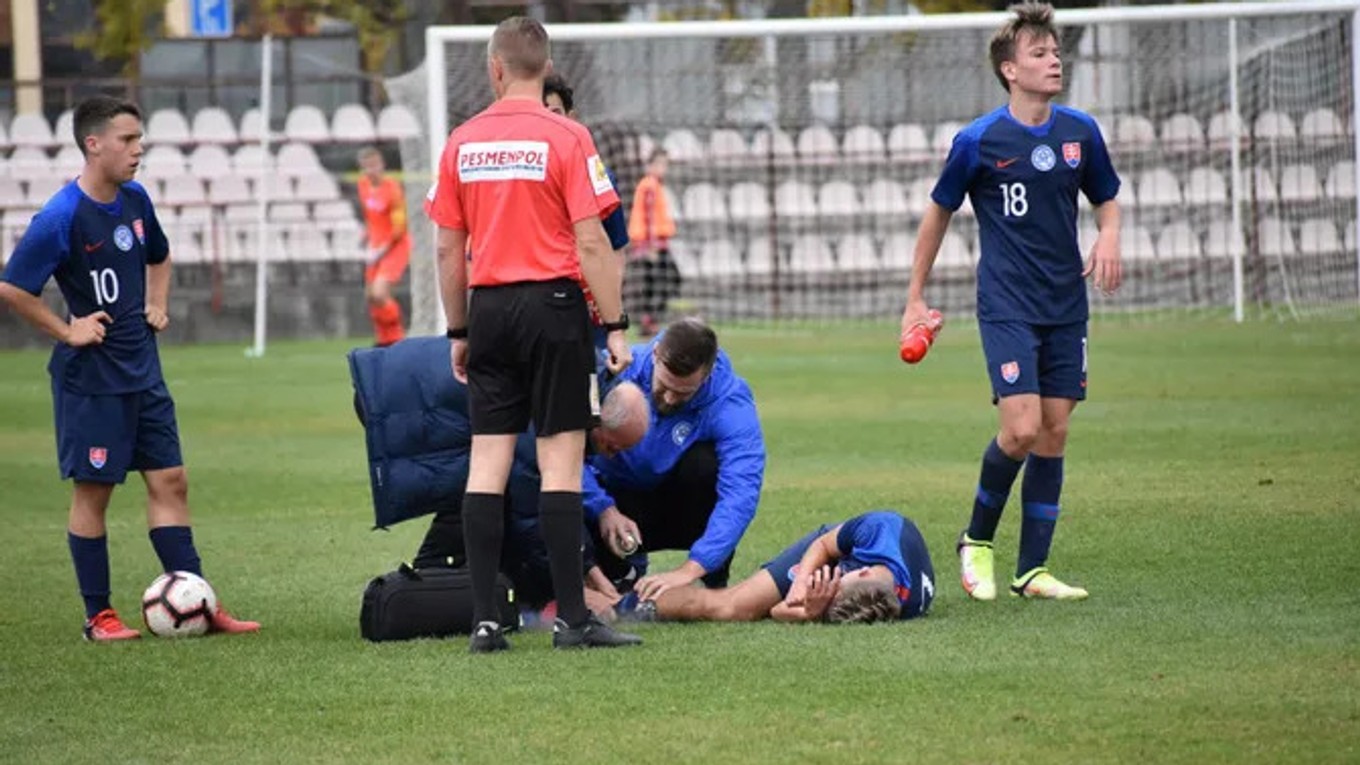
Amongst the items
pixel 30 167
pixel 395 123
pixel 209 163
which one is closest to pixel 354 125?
pixel 395 123

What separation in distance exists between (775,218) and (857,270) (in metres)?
1.44

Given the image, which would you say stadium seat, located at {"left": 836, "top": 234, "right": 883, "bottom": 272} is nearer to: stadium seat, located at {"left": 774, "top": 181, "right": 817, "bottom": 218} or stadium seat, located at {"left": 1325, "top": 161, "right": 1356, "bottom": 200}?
stadium seat, located at {"left": 774, "top": 181, "right": 817, "bottom": 218}

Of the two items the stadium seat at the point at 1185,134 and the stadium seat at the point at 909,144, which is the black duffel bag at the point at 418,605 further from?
the stadium seat at the point at 909,144

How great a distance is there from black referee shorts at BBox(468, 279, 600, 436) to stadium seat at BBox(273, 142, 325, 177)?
24.1 meters

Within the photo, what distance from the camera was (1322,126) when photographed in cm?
2462

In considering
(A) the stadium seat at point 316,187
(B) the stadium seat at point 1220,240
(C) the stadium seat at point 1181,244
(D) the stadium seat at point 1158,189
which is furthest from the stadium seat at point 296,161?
(B) the stadium seat at point 1220,240

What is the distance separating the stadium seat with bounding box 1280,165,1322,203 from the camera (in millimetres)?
25203

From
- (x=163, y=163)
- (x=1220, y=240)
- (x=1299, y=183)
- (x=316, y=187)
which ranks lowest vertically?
(x=1220, y=240)

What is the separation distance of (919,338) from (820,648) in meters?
1.63

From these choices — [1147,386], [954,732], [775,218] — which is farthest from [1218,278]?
[954,732]

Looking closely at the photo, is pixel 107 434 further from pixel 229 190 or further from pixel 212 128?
pixel 212 128

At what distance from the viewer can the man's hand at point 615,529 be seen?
839cm

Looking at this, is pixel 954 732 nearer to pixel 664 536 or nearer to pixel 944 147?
pixel 664 536

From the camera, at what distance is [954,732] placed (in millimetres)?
6070
